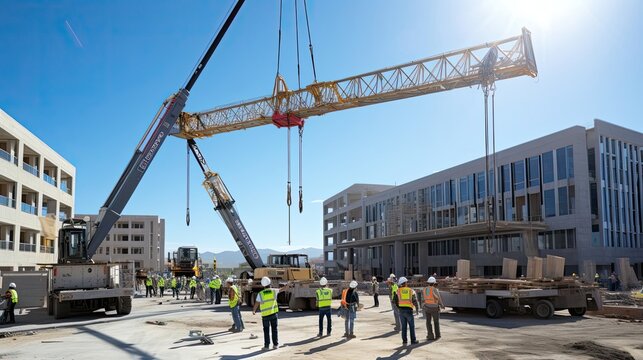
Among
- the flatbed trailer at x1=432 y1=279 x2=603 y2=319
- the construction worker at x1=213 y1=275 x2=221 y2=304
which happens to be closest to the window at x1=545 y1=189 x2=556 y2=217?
the flatbed trailer at x1=432 y1=279 x2=603 y2=319

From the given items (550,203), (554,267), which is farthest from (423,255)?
(554,267)

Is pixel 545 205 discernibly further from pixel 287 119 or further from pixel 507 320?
pixel 507 320

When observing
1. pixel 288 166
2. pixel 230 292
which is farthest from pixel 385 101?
pixel 230 292

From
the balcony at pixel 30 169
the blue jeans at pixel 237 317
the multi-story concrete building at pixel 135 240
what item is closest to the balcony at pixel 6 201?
the balcony at pixel 30 169

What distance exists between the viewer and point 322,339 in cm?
1505

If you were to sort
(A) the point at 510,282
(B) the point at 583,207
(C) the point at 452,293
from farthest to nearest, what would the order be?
(B) the point at 583,207, (C) the point at 452,293, (A) the point at 510,282

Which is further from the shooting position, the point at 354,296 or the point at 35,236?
the point at 35,236

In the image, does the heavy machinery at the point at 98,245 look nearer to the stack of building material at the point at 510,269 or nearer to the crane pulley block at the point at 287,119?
the crane pulley block at the point at 287,119

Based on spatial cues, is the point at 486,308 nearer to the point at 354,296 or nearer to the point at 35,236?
the point at 354,296

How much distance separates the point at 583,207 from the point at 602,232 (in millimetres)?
Answer: 2472

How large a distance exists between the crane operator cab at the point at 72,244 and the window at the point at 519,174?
34798 millimetres

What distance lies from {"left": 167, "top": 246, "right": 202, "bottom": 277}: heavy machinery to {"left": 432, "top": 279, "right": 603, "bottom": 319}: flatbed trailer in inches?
1227

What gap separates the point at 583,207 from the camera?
41.3 meters

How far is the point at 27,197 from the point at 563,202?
4102 cm
